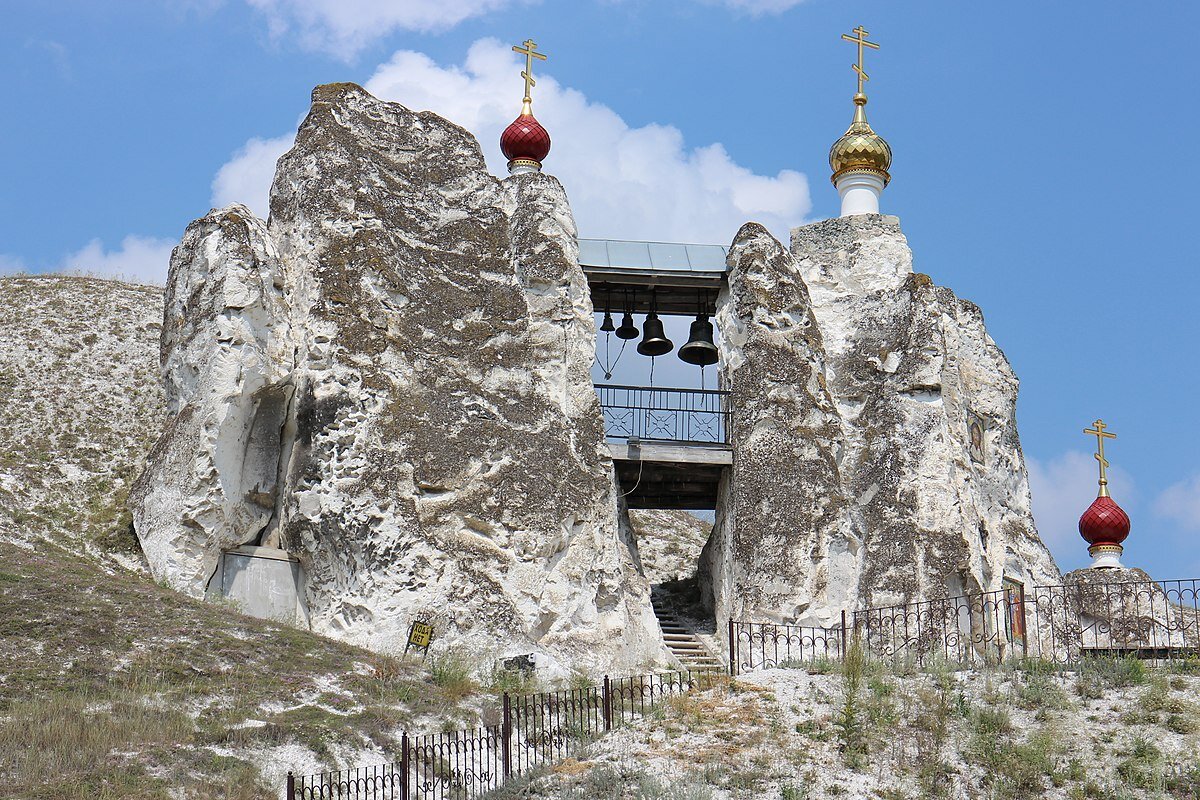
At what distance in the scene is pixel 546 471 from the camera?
21.0m

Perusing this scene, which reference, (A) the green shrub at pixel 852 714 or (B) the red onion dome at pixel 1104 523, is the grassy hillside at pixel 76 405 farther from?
(B) the red onion dome at pixel 1104 523

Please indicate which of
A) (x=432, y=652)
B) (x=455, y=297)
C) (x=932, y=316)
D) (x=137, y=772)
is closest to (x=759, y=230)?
(x=932, y=316)

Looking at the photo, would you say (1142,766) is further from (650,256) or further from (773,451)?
(650,256)

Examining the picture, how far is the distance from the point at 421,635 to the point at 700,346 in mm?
7345

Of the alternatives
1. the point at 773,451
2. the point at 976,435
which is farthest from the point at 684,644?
the point at 976,435

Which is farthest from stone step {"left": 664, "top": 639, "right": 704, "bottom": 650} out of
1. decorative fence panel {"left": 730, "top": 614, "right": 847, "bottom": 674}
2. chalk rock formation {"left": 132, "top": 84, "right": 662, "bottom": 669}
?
chalk rock formation {"left": 132, "top": 84, "right": 662, "bottom": 669}

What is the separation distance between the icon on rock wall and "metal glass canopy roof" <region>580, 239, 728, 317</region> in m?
4.40

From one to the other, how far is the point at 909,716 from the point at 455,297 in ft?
31.1

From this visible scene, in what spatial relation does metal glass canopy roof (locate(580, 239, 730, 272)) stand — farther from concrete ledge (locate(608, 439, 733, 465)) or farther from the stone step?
the stone step

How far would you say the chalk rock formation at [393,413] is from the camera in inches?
783

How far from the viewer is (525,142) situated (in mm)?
24672

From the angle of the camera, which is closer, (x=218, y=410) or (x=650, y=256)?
(x=218, y=410)

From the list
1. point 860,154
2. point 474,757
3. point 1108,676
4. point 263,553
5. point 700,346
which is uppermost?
point 860,154

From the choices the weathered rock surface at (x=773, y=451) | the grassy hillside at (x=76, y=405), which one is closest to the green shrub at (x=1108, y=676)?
the weathered rock surface at (x=773, y=451)
